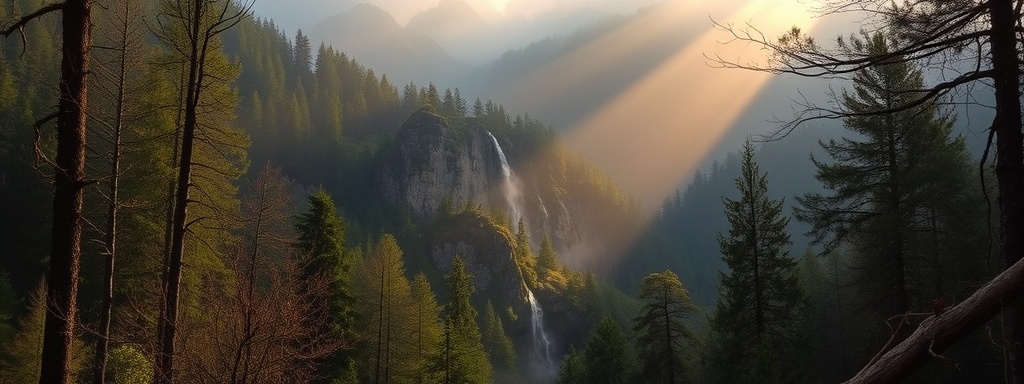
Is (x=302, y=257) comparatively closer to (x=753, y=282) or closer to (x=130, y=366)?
(x=130, y=366)

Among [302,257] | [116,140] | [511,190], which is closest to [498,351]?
[302,257]

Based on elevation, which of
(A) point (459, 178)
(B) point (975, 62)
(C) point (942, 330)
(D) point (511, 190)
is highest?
(D) point (511, 190)

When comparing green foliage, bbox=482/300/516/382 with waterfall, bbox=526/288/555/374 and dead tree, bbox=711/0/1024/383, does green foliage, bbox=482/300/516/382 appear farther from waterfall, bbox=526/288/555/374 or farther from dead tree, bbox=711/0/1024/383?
dead tree, bbox=711/0/1024/383

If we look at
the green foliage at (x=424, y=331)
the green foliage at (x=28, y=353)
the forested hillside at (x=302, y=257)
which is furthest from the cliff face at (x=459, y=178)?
the green foliage at (x=28, y=353)

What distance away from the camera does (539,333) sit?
72.9 m

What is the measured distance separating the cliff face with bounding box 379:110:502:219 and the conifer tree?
301 feet

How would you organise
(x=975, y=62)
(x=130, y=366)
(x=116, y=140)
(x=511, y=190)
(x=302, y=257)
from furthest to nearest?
(x=511, y=190)
(x=130, y=366)
(x=302, y=257)
(x=116, y=140)
(x=975, y=62)

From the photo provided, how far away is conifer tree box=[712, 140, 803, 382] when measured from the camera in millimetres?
18656

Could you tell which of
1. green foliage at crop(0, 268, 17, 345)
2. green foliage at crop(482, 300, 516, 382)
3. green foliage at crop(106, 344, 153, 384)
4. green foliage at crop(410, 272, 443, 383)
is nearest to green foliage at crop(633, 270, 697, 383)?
green foliage at crop(410, 272, 443, 383)

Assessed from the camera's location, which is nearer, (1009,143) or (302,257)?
(1009,143)

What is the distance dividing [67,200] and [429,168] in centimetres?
10593

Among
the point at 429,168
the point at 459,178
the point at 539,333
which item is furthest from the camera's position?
the point at 459,178

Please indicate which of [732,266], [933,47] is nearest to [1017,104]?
[933,47]

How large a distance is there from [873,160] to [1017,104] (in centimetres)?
1082
